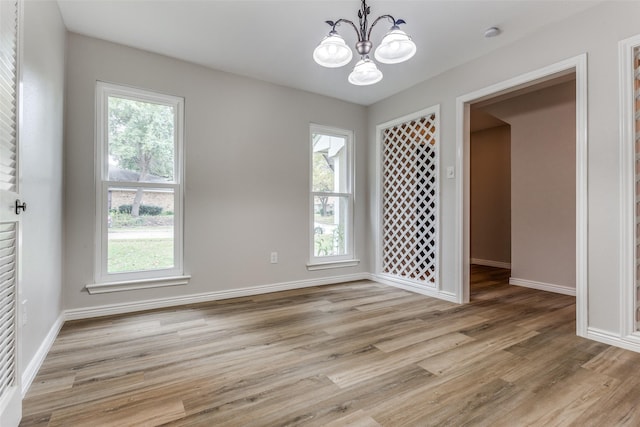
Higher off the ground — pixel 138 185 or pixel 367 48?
pixel 367 48

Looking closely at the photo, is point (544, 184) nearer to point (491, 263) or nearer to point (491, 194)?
point (491, 194)

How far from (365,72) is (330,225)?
2254 millimetres

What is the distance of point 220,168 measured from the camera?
10.2ft

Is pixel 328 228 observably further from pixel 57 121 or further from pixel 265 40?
pixel 57 121

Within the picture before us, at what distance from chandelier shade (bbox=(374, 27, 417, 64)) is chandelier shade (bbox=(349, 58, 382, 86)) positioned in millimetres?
128

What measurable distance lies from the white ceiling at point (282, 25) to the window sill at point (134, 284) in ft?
6.74

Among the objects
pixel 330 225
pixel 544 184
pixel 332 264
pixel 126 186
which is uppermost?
pixel 544 184

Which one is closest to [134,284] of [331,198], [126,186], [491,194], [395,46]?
[126,186]

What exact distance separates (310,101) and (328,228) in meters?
1.56

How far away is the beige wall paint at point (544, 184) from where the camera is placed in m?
3.43

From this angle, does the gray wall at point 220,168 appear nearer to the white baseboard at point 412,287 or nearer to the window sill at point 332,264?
the window sill at point 332,264

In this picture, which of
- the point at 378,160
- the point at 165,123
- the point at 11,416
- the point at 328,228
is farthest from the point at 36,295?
the point at 378,160

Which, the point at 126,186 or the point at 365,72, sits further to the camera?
the point at 126,186

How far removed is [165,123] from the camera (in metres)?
2.88
